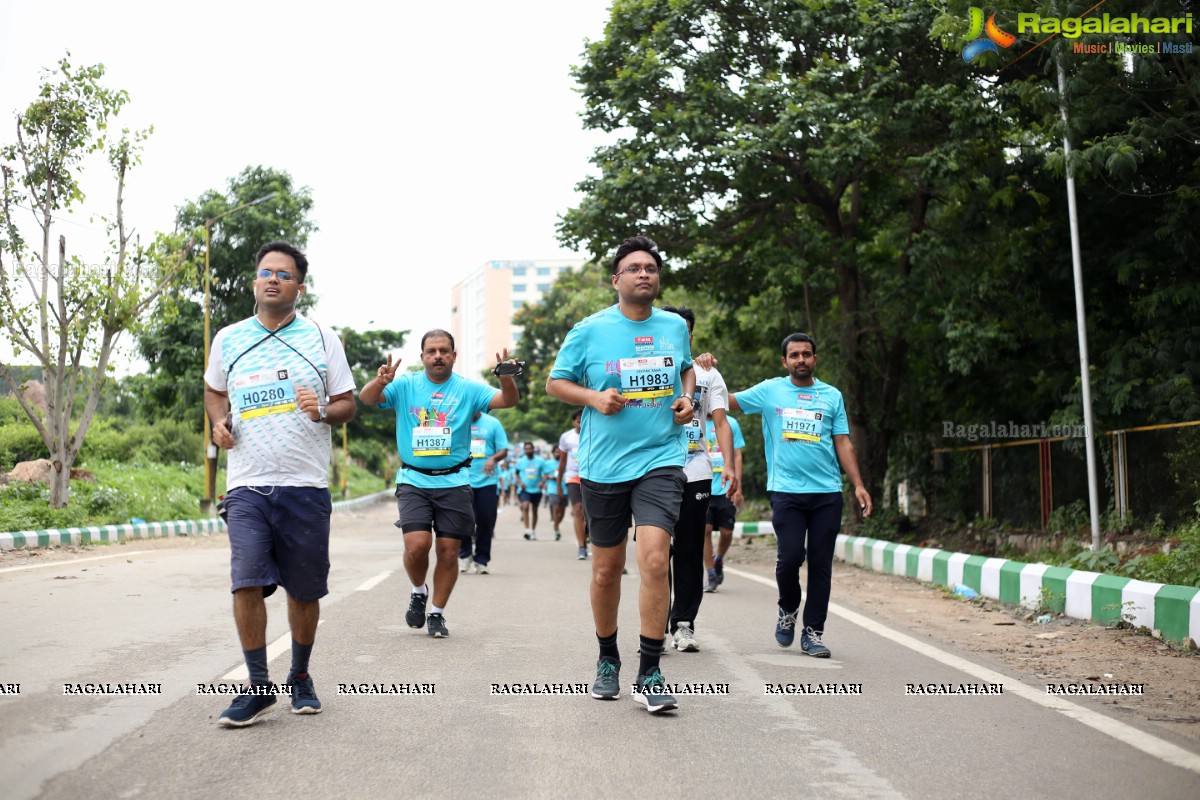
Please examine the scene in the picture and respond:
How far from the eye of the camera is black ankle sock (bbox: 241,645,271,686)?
5215 millimetres

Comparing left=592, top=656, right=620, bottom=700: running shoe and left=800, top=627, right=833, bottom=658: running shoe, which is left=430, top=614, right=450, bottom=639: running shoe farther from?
left=592, top=656, right=620, bottom=700: running shoe

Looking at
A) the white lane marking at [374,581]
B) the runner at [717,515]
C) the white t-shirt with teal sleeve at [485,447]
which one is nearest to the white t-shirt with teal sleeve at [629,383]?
the runner at [717,515]

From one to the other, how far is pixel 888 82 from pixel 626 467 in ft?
→ 40.4

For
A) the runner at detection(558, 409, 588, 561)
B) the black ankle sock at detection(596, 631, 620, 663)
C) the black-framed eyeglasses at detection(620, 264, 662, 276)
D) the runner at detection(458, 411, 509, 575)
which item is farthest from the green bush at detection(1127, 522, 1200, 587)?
the runner at detection(558, 409, 588, 561)

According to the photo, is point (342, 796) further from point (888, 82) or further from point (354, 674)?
point (888, 82)

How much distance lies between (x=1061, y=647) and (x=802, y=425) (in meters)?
2.25

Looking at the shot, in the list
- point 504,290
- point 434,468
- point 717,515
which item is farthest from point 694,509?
point 504,290

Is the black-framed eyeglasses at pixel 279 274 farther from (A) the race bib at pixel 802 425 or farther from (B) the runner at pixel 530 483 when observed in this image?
(B) the runner at pixel 530 483

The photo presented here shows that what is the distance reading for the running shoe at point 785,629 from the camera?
7.71m

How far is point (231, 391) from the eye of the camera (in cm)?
536

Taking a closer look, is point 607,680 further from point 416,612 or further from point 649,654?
point 416,612

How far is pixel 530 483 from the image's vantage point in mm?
23203

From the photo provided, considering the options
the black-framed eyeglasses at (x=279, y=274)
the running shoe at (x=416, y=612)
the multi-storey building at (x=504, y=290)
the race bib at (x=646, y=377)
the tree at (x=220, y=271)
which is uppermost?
the multi-storey building at (x=504, y=290)

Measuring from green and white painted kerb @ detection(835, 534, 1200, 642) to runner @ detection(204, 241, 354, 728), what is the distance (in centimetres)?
546
